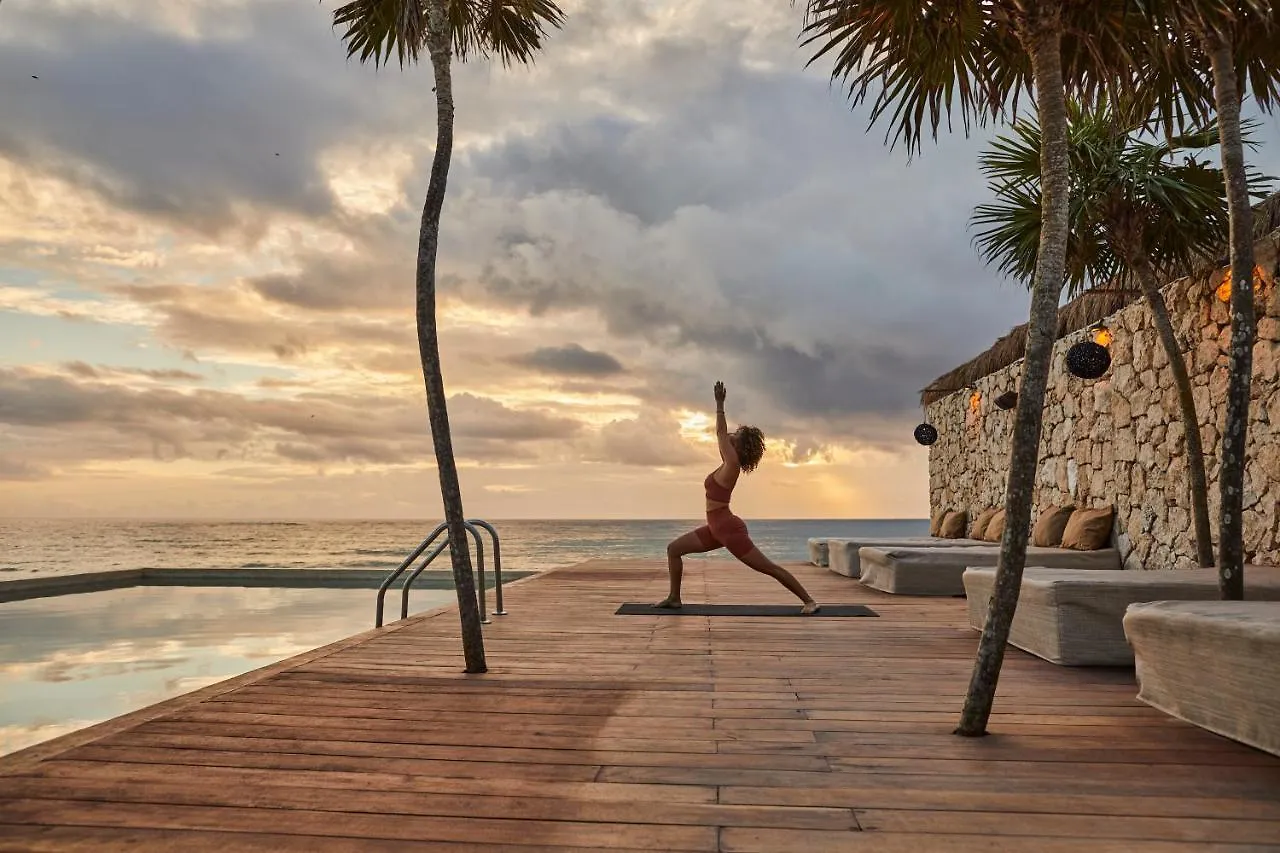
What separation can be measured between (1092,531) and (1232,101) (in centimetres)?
482

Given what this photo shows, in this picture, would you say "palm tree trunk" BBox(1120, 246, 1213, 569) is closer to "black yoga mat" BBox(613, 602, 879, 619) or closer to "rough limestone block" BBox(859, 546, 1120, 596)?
"rough limestone block" BBox(859, 546, 1120, 596)

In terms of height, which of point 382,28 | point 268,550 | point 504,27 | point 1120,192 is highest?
point 504,27

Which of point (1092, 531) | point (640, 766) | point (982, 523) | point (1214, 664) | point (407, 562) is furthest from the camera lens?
point (982, 523)

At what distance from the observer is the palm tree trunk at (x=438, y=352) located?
383 centimetres

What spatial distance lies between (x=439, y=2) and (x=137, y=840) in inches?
147

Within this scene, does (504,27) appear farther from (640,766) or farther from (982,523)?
(982,523)

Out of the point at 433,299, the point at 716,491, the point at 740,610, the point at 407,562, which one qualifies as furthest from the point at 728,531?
the point at 433,299

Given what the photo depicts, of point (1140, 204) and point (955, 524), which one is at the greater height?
point (1140, 204)

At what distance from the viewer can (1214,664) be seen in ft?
9.14

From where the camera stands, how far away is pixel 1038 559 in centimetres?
745

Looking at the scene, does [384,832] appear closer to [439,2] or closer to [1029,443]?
[1029,443]

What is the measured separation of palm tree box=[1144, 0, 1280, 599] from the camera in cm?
371

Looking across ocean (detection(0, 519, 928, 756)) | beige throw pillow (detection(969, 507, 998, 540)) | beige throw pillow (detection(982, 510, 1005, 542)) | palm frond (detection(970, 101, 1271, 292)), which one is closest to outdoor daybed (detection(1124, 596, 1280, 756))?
palm frond (detection(970, 101, 1271, 292))

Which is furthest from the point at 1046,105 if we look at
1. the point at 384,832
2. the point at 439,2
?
the point at 384,832
